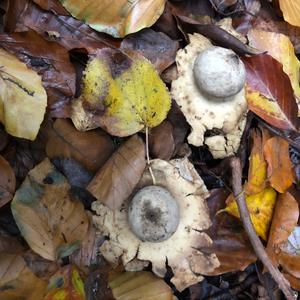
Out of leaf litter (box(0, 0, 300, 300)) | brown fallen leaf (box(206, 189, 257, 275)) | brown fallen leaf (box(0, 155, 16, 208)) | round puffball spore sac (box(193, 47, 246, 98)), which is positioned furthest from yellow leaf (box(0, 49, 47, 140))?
brown fallen leaf (box(206, 189, 257, 275))

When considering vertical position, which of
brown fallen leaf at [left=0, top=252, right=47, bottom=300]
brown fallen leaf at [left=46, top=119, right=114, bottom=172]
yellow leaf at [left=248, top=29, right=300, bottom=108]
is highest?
yellow leaf at [left=248, top=29, right=300, bottom=108]

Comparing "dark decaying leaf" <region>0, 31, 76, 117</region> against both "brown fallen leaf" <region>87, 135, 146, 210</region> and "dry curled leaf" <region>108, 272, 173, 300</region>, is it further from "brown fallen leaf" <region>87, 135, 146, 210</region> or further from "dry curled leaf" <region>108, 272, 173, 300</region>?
"dry curled leaf" <region>108, 272, 173, 300</region>

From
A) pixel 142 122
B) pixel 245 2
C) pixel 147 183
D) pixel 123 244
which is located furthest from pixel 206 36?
pixel 123 244

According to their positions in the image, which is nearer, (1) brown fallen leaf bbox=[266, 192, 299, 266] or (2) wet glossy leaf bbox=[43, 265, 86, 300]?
(2) wet glossy leaf bbox=[43, 265, 86, 300]

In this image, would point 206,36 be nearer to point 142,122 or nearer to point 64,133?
point 142,122

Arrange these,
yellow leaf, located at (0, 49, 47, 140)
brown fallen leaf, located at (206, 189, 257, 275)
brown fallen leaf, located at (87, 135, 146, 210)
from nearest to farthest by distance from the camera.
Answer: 1. yellow leaf, located at (0, 49, 47, 140)
2. brown fallen leaf, located at (87, 135, 146, 210)
3. brown fallen leaf, located at (206, 189, 257, 275)

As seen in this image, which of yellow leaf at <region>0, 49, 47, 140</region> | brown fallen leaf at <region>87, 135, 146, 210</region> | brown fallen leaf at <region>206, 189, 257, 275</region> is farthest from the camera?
brown fallen leaf at <region>206, 189, 257, 275</region>

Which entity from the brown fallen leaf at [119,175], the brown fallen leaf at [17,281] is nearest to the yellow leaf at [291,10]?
the brown fallen leaf at [119,175]
